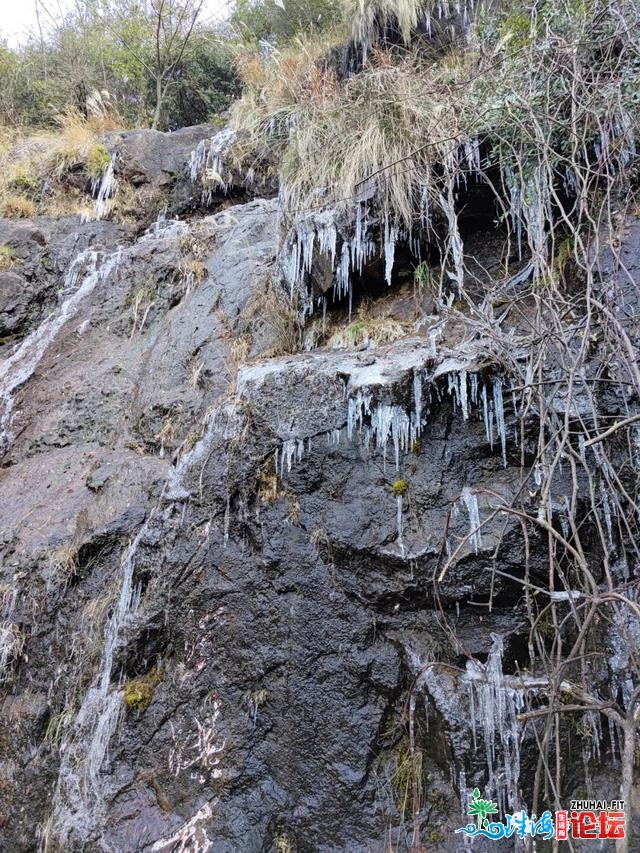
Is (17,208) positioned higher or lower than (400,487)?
higher

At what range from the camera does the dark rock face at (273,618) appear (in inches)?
109

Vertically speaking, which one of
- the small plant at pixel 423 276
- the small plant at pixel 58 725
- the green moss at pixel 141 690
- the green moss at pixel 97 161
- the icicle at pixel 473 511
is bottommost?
the small plant at pixel 58 725

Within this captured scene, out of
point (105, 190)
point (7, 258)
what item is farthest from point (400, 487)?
point (105, 190)

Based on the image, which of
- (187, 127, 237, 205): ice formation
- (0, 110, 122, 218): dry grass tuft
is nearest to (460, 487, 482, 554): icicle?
(187, 127, 237, 205): ice formation

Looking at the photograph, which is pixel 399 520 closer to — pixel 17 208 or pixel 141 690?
pixel 141 690

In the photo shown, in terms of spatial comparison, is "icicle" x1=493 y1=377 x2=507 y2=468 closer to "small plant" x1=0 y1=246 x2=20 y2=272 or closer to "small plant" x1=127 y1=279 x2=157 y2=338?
"small plant" x1=127 y1=279 x2=157 y2=338

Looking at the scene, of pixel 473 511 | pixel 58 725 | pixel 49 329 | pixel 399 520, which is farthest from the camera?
pixel 49 329

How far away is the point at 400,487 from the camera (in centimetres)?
309

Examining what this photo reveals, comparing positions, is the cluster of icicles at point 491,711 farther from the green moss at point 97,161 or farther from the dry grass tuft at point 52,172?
the green moss at point 97,161

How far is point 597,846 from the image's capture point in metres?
2.44

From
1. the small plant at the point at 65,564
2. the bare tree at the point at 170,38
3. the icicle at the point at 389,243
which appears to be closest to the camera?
the small plant at the point at 65,564

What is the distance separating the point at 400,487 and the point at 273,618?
0.92 meters

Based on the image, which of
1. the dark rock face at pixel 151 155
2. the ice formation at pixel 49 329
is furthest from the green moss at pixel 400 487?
the dark rock face at pixel 151 155

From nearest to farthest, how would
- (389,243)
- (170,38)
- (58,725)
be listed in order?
1. (58,725)
2. (389,243)
3. (170,38)
